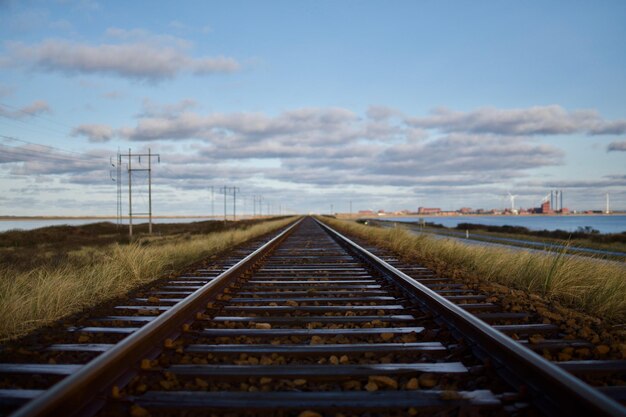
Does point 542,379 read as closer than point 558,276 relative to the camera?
Yes

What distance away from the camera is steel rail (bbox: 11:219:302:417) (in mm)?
2416

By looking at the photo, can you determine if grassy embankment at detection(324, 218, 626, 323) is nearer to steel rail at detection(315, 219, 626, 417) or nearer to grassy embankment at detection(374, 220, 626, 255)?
steel rail at detection(315, 219, 626, 417)

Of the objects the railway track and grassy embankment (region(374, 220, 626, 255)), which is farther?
grassy embankment (region(374, 220, 626, 255))

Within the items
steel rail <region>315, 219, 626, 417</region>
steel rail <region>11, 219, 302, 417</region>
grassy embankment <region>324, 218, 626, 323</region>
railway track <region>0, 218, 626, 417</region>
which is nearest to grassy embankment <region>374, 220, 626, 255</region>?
grassy embankment <region>324, 218, 626, 323</region>

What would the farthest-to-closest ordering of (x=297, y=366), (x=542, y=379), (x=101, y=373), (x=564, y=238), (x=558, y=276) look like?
(x=564, y=238) → (x=558, y=276) → (x=297, y=366) → (x=101, y=373) → (x=542, y=379)

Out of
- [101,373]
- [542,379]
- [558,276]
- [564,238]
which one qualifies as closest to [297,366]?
[101,373]

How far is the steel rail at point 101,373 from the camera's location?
242 centimetres

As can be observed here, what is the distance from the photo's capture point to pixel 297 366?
3486 mm

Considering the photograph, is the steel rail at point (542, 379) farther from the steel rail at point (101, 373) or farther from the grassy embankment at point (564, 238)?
the grassy embankment at point (564, 238)

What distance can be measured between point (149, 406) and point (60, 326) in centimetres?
280

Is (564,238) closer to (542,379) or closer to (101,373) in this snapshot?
(542,379)

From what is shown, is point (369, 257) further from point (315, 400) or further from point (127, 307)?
point (315, 400)

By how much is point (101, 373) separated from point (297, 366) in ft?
4.30

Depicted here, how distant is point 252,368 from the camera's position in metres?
3.44
